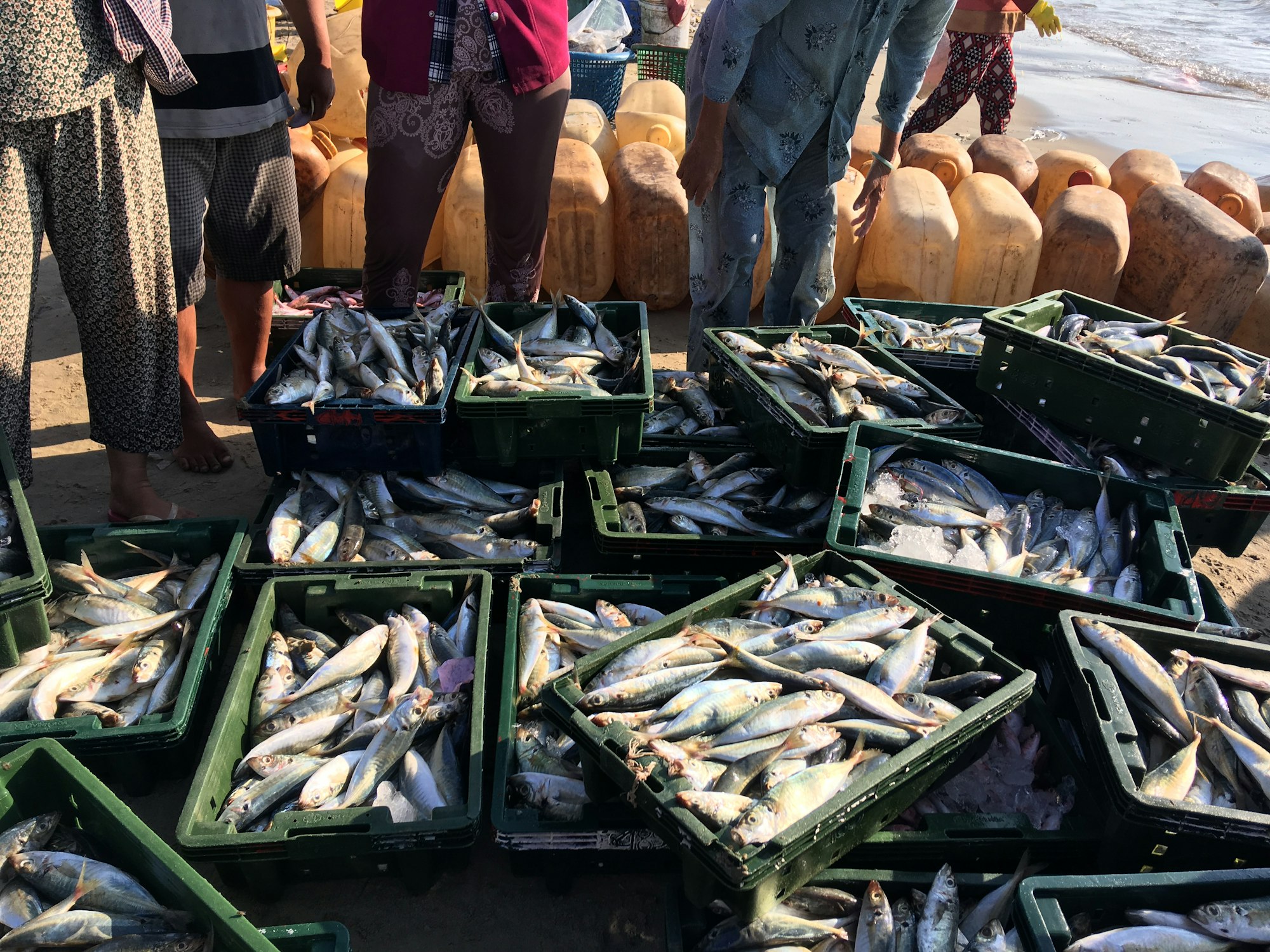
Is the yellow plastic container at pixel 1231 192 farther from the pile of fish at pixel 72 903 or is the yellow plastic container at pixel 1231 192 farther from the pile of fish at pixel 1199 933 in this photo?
the pile of fish at pixel 72 903

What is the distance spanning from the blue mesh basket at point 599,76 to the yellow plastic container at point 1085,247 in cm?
443

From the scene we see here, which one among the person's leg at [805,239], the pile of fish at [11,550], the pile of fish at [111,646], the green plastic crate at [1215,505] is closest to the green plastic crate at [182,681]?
the pile of fish at [111,646]

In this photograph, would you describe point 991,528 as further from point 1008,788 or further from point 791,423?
point 1008,788

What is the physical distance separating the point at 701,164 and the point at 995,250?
100 inches

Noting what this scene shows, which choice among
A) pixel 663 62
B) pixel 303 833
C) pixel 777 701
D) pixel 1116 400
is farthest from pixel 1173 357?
pixel 663 62

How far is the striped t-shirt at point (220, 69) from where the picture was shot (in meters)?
3.26

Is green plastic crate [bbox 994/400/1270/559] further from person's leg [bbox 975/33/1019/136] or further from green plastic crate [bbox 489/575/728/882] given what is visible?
person's leg [bbox 975/33/1019/136]

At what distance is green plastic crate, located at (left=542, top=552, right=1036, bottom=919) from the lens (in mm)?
1756

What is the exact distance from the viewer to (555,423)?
11.0ft

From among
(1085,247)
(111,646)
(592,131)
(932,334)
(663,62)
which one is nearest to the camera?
(111,646)

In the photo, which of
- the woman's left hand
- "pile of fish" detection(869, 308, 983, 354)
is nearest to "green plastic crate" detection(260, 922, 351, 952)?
"pile of fish" detection(869, 308, 983, 354)

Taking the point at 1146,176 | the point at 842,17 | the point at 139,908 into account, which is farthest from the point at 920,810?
the point at 1146,176

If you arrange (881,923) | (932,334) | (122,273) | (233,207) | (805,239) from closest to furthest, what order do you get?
(881,923)
(122,273)
(233,207)
(805,239)
(932,334)

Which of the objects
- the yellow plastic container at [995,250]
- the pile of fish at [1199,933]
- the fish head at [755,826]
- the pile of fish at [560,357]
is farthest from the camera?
the yellow plastic container at [995,250]
